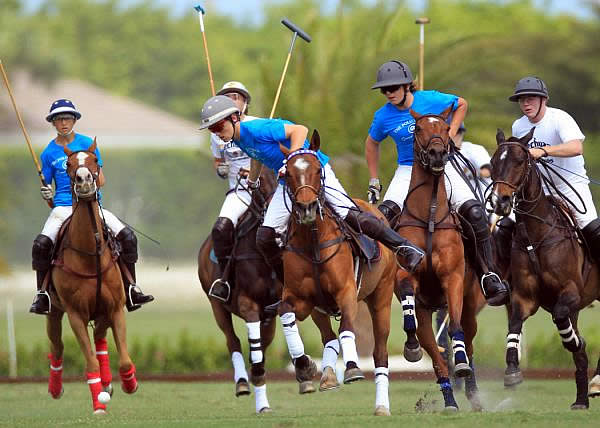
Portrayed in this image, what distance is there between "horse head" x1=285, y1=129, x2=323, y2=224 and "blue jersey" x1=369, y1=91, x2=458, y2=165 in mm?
1793

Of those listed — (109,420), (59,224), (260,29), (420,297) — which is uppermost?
(260,29)

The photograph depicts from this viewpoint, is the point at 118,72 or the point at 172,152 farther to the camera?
the point at 118,72

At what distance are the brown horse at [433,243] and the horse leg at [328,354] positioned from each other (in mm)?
685

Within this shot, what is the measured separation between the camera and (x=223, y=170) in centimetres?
1442

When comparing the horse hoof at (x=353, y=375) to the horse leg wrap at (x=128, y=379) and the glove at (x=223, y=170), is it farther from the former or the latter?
the glove at (x=223, y=170)

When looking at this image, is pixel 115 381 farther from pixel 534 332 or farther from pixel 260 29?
pixel 260 29

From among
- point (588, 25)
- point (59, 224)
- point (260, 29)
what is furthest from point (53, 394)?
point (260, 29)

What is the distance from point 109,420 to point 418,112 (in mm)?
3967

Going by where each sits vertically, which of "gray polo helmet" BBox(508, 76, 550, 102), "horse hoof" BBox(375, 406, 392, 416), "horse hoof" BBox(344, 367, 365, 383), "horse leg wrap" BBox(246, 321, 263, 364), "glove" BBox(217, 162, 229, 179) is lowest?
"horse hoof" BBox(375, 406, 392, 416)

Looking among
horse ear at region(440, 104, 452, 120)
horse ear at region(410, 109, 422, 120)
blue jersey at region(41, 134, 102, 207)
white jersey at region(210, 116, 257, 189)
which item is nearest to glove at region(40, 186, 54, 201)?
blue jersey at region(41, 134, 102, 207)

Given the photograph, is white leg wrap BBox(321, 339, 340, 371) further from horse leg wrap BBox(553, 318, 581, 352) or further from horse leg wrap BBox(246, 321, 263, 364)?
horse leg wrap BBox(553, 318, 581, 352)

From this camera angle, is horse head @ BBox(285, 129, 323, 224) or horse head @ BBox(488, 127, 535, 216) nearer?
horse head @ BBox(285, 129, 323, 224)

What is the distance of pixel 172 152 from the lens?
5700 centimetres

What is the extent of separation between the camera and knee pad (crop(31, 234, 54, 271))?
14031 mm
